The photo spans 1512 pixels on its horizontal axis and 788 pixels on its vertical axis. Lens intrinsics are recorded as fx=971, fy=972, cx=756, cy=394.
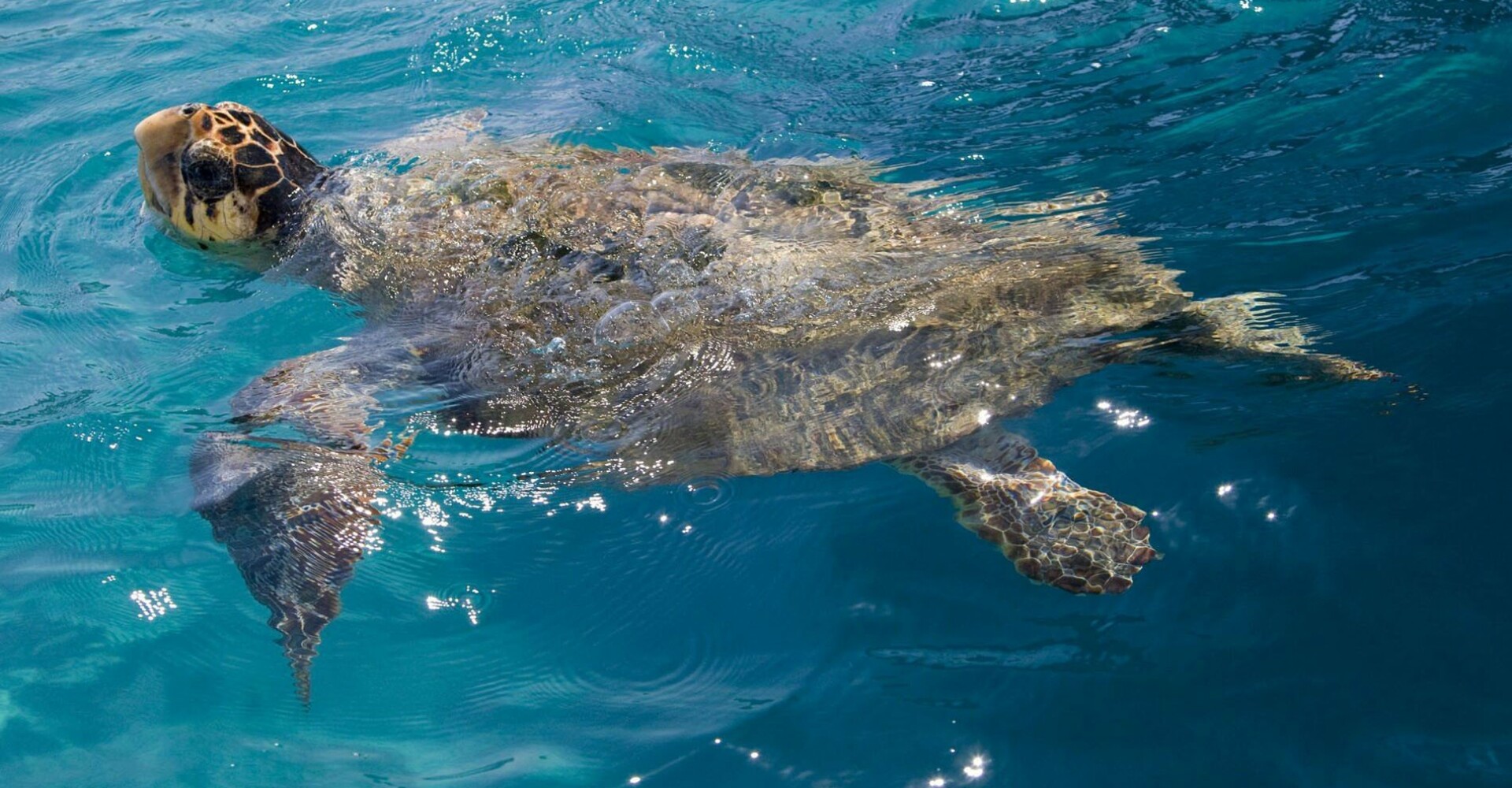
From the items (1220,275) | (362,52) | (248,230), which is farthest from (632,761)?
(362,52)

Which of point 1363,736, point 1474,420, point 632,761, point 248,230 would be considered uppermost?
point 248,230

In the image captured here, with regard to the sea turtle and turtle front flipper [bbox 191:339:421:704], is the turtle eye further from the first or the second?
turtle front flipper [bbox 191:339:421:704]

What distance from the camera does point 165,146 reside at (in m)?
4.28

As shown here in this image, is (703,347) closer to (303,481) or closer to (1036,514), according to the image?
(1036,514)

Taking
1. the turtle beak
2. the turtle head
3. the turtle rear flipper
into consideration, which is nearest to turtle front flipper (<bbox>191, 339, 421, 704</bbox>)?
the turtle head

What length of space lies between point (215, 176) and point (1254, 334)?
4286 mm

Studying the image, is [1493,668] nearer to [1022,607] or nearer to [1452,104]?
[1022,607]

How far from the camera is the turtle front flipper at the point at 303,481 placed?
9.96ft

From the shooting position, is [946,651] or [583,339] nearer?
[946,651]

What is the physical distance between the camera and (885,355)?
358 centimetres

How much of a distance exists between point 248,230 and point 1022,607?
368 centimetres

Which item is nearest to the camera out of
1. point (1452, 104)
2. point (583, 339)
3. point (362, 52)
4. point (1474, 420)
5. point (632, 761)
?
point (632, 761)

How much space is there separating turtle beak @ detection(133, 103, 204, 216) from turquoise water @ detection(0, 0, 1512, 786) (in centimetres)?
44

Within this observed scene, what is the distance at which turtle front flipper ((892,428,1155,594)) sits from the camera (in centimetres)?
284
